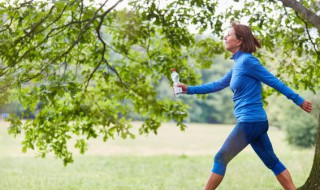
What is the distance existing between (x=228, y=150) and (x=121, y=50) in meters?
5.47

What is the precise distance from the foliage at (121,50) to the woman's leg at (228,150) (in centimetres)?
316

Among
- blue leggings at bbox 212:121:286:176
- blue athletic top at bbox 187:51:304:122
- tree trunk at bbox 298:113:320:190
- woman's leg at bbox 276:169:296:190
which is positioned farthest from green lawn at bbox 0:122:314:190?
blue athletic top at bbox 187:51:304:122

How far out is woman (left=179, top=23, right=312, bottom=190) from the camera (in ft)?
16.3

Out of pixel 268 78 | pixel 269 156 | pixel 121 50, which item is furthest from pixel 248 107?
pixel 121 50

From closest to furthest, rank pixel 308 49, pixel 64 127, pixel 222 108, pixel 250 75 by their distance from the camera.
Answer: pixel 250 75 → pixel 308 49 → pixel 64 127 → pixel 222 108

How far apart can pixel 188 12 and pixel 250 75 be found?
14.1 feet

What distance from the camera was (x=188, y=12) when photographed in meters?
9.14

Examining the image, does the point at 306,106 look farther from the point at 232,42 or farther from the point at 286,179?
the point at 232,42

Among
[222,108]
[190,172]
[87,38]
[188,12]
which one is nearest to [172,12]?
[188,12]

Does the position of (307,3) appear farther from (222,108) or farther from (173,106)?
(222,108)

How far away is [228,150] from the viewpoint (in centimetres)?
504

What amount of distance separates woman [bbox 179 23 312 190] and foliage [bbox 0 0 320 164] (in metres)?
3.04

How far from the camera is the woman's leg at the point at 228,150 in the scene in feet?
16.4

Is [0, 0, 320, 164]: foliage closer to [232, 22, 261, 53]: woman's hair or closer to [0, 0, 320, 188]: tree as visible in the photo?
[0, 0, 320, 188]: tree
